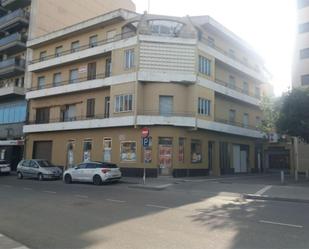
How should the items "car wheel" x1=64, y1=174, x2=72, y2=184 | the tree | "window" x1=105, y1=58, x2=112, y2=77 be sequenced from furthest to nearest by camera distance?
"window" x1=105, y1=58, x2=112, y2=77 → "car wheel" x1=64, y1=174, x2=72, y2=184 → the tree

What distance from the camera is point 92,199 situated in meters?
15.0

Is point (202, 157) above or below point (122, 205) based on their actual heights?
above

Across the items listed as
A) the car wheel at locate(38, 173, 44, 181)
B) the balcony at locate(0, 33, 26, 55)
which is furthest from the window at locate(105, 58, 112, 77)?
the balcony at locate(0, 33, 26, 55)

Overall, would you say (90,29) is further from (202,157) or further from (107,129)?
(202,157)

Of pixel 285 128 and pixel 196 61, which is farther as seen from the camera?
pixel 196 61

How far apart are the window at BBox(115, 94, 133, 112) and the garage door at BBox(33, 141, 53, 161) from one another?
9.93 m

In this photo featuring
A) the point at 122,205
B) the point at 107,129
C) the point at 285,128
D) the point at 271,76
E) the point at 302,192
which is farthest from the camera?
the point at 271,76

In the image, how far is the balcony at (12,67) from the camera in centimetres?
4000

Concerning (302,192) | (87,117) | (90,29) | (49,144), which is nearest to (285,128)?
(302,192)

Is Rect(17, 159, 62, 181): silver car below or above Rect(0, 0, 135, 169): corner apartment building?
below

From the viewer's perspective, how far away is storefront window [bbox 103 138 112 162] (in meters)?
30.4

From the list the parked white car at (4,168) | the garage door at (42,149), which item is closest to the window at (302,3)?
the garage door at (42,149)

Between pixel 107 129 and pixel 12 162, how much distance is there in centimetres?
1562

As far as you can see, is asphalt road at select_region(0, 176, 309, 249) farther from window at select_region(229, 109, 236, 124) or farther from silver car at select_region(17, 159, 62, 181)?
window at select_region(229, 109, 236, 124)
